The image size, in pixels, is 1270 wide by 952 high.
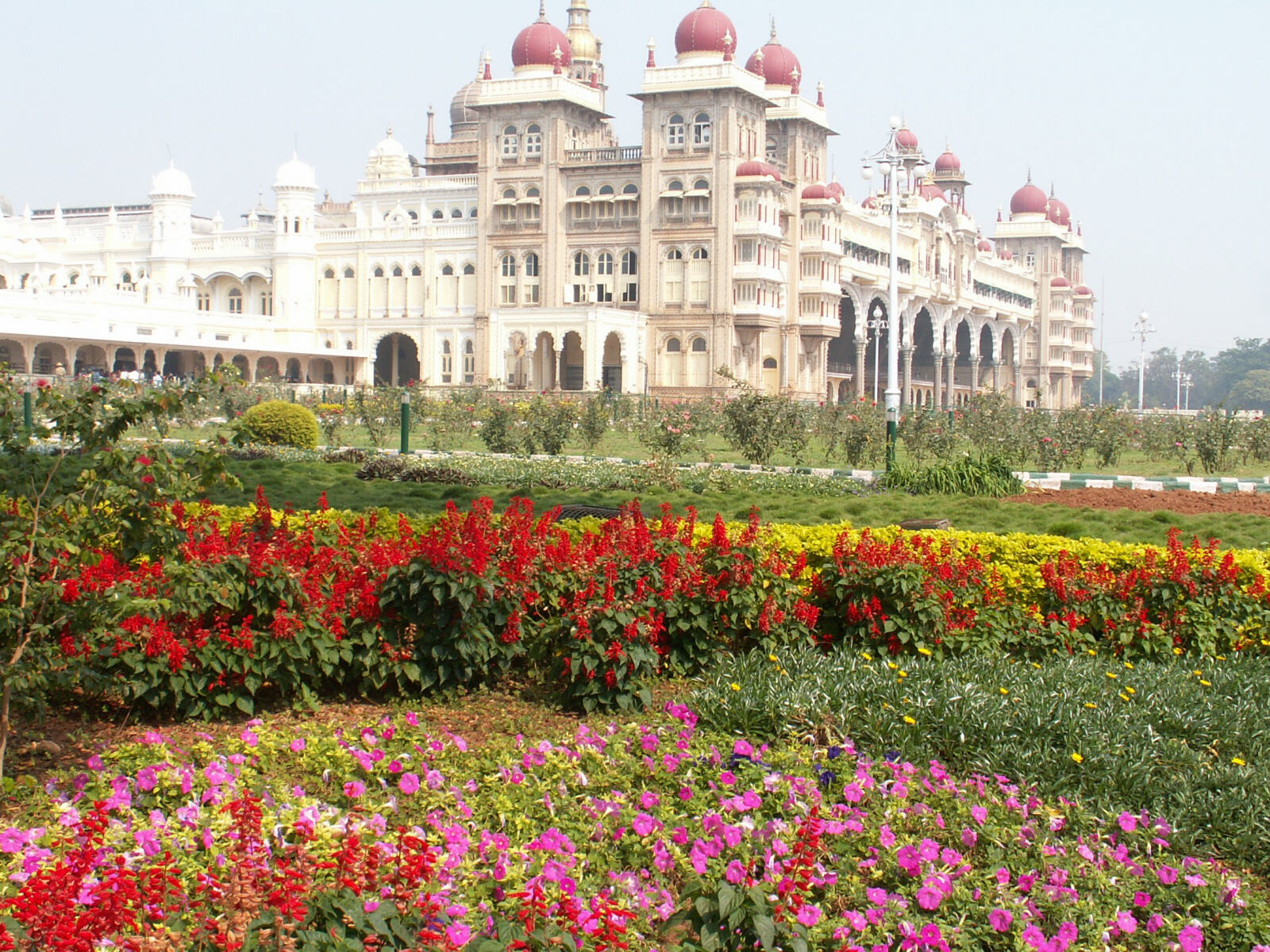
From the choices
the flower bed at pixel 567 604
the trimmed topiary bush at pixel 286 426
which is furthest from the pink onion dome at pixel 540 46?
the flower bed at pixel 567 604

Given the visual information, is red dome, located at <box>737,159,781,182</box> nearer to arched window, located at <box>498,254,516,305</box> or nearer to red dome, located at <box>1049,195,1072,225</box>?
arched window, located at <box>498,254,516,305</box>

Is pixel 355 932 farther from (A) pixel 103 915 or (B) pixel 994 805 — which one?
(B) pixel 994 805

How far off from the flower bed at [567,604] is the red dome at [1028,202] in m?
76.2

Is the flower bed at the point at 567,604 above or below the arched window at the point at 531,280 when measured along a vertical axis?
below

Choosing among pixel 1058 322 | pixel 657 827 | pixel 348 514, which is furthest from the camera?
pixel 1058 322

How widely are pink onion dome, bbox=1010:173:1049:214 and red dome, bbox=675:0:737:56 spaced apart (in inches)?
1448

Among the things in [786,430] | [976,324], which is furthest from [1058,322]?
[786,430]

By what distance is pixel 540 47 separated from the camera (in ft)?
169

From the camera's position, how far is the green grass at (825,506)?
12.1 m

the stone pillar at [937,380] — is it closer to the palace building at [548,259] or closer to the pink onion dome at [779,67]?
the palace building at [548,259]

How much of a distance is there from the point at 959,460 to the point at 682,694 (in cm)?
976

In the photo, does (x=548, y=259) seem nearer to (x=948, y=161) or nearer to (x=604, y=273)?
(x=604, y=273)

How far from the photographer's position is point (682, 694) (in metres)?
6.80

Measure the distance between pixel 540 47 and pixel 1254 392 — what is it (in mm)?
78512
